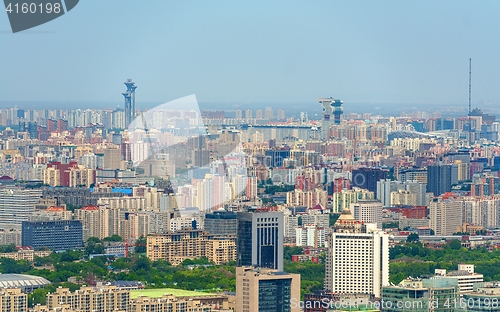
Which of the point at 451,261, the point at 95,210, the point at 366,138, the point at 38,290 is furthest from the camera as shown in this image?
the point at 366,138

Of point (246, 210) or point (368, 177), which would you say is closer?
point (246, 210)

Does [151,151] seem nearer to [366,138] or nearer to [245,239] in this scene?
[245,239]

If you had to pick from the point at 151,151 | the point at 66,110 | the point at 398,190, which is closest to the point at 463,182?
the point at 398,190

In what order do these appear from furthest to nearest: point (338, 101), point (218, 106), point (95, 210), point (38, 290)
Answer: point (338, 101) → point (218, 106) → point (95, 210) → point (38, 290)

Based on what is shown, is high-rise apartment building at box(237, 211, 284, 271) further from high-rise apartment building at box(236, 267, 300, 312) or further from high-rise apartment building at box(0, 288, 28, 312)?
high-rise apartment building at box(0, 288, 28, 312)

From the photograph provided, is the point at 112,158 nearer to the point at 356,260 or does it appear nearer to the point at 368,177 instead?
the point at 368,177

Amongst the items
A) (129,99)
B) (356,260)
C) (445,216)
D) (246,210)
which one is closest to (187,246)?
(246,210)

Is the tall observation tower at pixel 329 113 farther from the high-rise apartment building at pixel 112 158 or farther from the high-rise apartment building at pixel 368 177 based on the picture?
the high-rise apartment building at pixel 112 158
